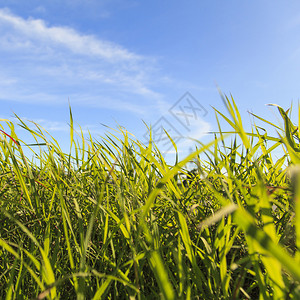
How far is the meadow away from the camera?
1.97ft

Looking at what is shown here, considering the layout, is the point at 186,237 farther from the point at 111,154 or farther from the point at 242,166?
the point at 111,154

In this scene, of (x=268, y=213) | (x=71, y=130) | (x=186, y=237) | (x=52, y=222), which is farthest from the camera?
(x=71, y=130)

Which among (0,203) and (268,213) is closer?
(268,213)

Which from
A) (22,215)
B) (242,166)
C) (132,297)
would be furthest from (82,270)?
(242,166)

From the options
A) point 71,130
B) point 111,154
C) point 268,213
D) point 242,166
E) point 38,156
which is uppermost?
point 38,156

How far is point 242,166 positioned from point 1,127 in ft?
4.06

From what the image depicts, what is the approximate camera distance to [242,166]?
128 centimetres

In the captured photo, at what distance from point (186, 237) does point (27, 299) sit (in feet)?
1.82

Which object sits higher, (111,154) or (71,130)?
(71,130)

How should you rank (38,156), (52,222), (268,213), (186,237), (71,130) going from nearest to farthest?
(268,213), (186,237), (52,222), (71,130), (38,156)

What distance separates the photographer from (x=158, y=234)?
0.89 meters

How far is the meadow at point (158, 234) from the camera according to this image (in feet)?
1.97

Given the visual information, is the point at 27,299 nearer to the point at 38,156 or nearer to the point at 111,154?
the point at 111,154

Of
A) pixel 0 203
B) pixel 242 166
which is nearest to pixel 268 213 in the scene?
pixel 242 166
